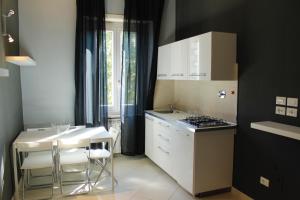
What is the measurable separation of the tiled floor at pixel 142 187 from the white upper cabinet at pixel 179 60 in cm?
146

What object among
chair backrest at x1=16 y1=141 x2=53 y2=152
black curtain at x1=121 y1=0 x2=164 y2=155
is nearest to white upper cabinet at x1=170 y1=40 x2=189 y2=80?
black curtain at x1=121 y1=0 x2=164 y2=155

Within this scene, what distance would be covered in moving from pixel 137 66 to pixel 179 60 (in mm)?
921

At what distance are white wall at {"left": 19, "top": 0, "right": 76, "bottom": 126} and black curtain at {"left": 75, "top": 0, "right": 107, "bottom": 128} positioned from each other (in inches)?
5.6

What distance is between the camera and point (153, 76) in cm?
435

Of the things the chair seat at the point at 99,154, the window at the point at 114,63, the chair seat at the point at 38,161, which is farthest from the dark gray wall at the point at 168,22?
the chair seat at the point at 38,161

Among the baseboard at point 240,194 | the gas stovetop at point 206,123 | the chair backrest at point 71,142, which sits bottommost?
the baseboard at point 240,194

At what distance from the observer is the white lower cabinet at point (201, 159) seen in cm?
286

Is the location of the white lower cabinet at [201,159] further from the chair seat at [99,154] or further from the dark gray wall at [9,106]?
the dark gray wall at [9,106]

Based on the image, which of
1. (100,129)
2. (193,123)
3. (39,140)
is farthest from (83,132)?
(193,123)

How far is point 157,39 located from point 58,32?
1620 mm

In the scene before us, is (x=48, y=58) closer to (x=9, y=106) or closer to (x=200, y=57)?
(x=9, y=106)

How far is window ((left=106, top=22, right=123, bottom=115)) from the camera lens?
14.0ft

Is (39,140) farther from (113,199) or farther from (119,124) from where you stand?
(119,124)

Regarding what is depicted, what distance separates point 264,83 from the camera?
104 inches
